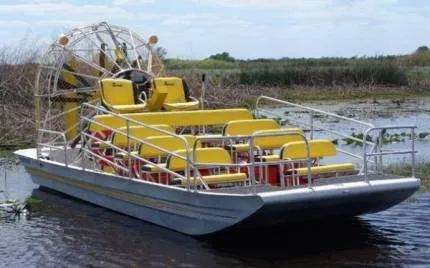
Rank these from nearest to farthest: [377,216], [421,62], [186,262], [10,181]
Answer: [186,262] < [377,216] < [10,181] < [421,62]

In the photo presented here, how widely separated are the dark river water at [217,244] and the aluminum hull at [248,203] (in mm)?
→ 248

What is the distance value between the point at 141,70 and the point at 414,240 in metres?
6.42

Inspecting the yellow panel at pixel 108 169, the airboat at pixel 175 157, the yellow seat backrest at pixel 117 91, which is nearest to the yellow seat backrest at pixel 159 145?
the airboat at pixel 175 157

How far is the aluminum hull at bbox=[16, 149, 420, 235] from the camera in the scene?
31.7 ft

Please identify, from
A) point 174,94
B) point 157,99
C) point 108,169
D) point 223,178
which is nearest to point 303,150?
point 223,178

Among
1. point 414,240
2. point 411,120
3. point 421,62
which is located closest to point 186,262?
point 414,240

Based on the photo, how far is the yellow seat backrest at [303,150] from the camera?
36.0ft

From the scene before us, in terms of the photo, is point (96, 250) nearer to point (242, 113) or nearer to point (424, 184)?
point (242, 113)

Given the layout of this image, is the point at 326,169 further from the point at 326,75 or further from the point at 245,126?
the point at 326,75

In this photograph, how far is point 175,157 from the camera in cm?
1084

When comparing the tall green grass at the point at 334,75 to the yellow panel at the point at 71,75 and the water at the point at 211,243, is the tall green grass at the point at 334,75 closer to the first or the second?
the yellow panel at the point at 71,75

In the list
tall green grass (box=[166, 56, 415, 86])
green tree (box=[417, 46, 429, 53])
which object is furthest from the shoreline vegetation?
green tree (box=[417, 46, 429, 53])

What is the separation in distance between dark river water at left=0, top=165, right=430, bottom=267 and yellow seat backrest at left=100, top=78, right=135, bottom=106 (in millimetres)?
2306

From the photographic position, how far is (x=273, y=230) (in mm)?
10969
